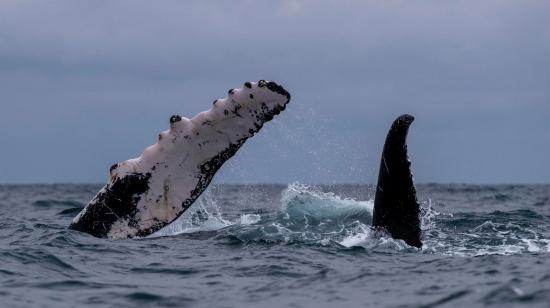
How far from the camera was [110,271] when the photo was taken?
1045cm

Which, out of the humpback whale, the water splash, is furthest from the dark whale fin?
the humpback whale

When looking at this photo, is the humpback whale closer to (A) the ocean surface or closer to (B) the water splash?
(A) the ocean surface

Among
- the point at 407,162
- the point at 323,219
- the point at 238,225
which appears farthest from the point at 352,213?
the point at 407,162

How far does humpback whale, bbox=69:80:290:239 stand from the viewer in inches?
438

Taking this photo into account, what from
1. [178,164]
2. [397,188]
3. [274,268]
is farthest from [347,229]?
[274,268]

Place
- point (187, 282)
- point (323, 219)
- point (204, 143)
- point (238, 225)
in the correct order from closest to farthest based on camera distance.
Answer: point (187, 282) → point (204, 143) → point (238, 225) → point (323, 219)

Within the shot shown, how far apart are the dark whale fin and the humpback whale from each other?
1374 millimetres

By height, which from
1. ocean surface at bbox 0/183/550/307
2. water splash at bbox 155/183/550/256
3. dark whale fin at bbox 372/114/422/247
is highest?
dark whale fin at bbox 372/114/422/247

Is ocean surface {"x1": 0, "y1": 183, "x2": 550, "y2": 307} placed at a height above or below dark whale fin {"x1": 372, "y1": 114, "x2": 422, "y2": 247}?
below

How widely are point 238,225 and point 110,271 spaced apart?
4912mm

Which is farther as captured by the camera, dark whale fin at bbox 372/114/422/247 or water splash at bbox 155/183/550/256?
water splash at bbox 155/183/550/256

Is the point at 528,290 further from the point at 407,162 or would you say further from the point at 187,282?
the point at 187,282

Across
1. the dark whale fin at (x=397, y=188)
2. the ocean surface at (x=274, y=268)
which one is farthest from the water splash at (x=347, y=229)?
the dark whale fin at (x=397, y=188)

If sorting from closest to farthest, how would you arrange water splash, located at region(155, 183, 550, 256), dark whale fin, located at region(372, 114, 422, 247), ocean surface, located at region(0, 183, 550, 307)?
ocean surface, located at region(0, 183, 550, 307)
dark whale fin, located at region(372, 114, 422, 247)
water splash, located at region(155, 183, 550, 256)
